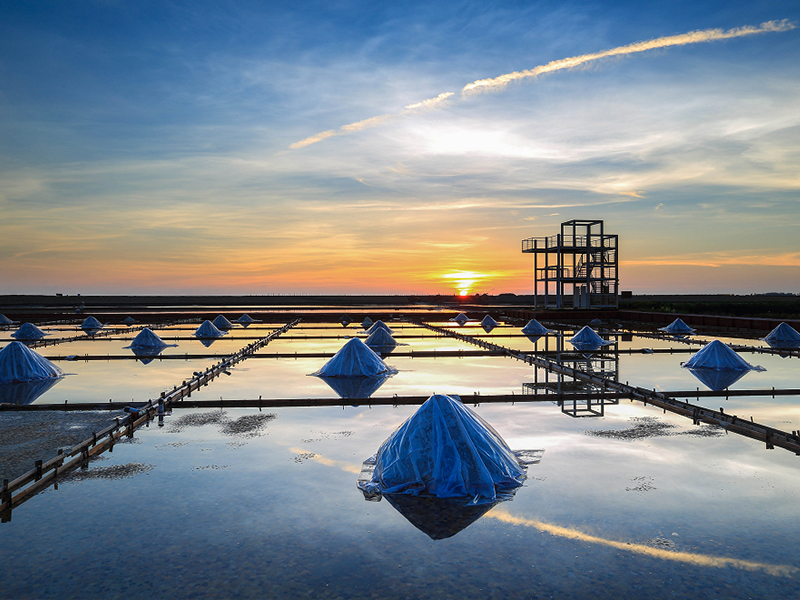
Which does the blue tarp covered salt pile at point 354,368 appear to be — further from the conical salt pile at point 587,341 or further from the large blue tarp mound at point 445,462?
the conical salt pile at point 587,341

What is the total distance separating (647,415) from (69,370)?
1127 inches

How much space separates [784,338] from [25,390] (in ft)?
155

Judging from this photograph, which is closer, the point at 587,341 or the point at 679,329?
the point at 587,341

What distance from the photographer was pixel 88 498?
36.3ft

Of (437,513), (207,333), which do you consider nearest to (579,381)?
(437,513)

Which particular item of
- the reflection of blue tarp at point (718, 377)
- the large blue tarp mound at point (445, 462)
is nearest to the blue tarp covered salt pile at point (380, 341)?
the reflection of blue tarp at point (718, 377)

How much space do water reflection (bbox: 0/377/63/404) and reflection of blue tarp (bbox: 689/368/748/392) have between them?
28000 mm

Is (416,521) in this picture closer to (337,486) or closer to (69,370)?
(337,486)

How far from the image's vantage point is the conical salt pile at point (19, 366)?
25.4m

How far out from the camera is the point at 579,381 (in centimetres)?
2528

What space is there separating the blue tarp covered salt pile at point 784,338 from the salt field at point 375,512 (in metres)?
23.0

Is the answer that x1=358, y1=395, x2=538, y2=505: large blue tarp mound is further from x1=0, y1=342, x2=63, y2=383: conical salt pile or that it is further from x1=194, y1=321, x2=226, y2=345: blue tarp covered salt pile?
x1=194, y1=321, x2=226, y2=345: blue tarp covered salt pile

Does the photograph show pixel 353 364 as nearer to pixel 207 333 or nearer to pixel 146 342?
pixel 146 342

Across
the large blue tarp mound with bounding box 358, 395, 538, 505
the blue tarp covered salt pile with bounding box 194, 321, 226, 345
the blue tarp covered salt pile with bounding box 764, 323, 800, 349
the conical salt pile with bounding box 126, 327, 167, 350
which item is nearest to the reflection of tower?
the large blue tarp mound with bounding box 358, 395, 538, 505
